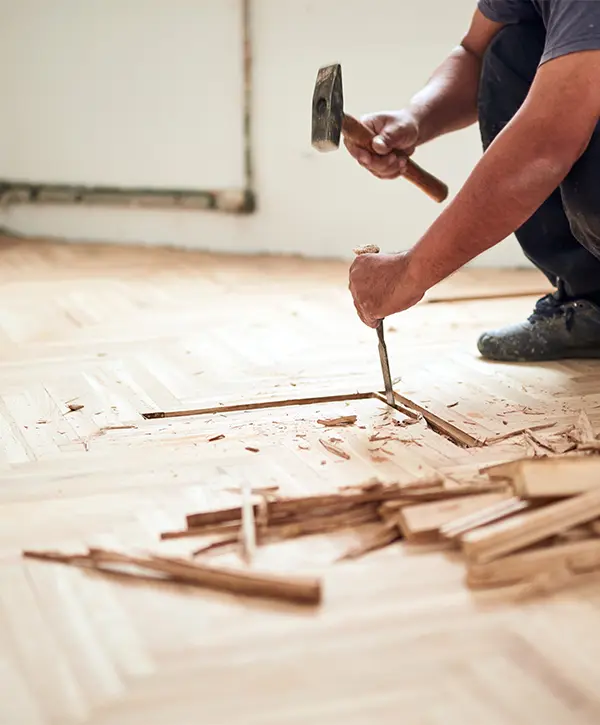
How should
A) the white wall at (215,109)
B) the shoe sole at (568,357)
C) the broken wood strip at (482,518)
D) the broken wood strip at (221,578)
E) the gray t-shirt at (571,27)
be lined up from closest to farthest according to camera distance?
the broken wood strip at (221,578), the broken wood strip at (482,518), the gray t-shirt at (571,27), the shoe sole at (568,357), the white wall at (215,109)

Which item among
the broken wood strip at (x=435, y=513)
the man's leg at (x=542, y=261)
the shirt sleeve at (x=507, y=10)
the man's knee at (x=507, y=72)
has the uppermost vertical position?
the shirt sleeve at (x=507, y=10)

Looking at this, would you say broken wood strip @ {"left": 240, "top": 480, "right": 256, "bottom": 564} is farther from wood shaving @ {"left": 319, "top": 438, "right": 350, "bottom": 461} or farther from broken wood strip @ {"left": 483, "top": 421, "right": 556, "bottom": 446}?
broken wood strip @ {"left": 483, "top": 421, "right": 556, "bottom": 446}

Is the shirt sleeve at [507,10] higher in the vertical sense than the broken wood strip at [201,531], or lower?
higher

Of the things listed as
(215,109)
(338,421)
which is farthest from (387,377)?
(215,109)

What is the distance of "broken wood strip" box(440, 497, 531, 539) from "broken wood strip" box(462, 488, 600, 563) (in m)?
0.01

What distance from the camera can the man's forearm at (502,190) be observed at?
1343 mm

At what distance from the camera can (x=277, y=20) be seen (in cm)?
324

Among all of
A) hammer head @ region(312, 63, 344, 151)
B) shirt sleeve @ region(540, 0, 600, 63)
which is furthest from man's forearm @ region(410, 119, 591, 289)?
hammer head @ region(312, 63, 344, 151)

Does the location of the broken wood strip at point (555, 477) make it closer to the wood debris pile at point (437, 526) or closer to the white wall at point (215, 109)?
the wood debris pile at point (437, 526)

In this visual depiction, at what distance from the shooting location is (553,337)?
1894 mm

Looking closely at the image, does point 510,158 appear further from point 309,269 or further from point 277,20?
point 277,20

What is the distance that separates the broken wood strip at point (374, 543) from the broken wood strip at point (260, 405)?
0.55m

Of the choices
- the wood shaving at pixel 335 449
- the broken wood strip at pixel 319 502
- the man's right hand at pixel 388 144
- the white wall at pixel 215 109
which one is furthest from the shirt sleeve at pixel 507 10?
the white wall at pixel 215 109

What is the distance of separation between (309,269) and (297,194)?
0.38 metres
